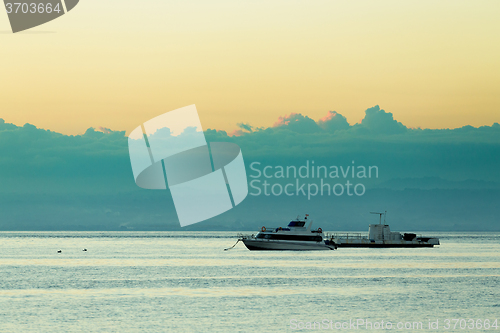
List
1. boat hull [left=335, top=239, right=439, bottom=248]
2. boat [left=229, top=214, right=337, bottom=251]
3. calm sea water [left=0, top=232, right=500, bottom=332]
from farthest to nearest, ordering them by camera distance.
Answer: boat hull [left=335, top=239, right=439, bottom=248] < boat [left=229, top=214, right=337, bottom=251] < calm sea water [left=0, top=232, right=500, bottom=332]

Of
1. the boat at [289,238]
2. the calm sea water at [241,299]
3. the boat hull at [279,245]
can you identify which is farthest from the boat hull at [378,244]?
the calm sea water at [241,299]

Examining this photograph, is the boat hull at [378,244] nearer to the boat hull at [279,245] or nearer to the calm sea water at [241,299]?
the boat hull at [279,245]

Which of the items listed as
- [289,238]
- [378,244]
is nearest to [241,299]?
[289,238]

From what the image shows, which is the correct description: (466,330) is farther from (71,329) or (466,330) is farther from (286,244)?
(286,244)

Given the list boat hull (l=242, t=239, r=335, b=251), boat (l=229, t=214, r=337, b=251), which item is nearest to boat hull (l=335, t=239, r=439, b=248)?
boat hull (l=242, t=239, r=335, b=251)

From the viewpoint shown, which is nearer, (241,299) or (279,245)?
(241,299)

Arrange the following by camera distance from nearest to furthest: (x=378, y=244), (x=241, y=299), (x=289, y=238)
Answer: (x=241, y=299) < (x=289, y=238) < (x=378, y=244)

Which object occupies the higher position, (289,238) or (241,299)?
(241,299)

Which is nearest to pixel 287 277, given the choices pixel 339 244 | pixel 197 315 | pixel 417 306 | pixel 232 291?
pixel 232 291

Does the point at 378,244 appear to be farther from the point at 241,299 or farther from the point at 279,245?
the point at 241,299

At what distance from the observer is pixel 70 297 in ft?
216

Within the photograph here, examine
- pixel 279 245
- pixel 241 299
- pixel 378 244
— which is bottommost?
pixel 378 244

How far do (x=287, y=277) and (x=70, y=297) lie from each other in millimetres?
35704

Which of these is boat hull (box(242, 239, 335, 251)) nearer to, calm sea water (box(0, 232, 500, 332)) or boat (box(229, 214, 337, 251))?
boat (box(229, 214, 337, 251))
